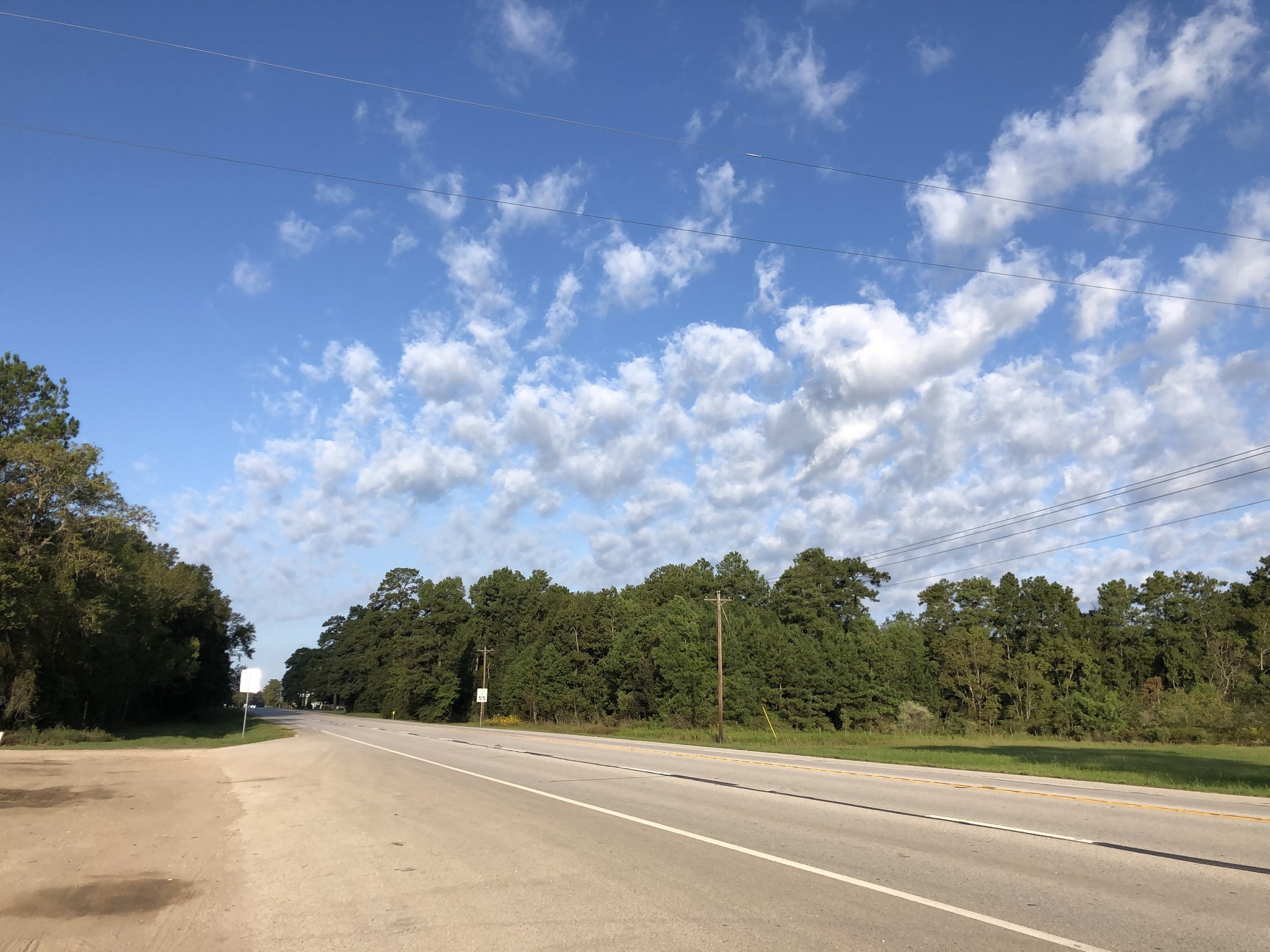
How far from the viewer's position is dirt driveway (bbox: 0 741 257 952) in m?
6.14

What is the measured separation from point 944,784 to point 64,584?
31041mm

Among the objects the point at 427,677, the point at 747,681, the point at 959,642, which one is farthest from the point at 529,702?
the point at 959,642

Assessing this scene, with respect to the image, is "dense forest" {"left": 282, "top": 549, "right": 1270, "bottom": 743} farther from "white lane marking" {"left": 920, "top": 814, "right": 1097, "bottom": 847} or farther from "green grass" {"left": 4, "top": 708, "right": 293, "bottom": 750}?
"white lane marking" {"left": 920, "top": 814, "right": 1097, "bottom": 847}

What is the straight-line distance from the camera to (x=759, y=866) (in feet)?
26.0

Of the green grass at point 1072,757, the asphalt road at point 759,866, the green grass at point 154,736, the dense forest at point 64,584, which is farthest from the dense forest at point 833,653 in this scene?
the asphalt road at point 759,866

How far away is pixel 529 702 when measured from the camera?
251 ft

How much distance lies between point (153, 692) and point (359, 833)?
2494 inches

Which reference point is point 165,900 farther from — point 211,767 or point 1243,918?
point 211,767

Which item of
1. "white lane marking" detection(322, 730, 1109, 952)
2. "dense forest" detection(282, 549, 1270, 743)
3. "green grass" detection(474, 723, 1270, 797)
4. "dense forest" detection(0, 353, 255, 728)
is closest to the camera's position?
"white lane marking" detection(322, 730, 1109, 952)

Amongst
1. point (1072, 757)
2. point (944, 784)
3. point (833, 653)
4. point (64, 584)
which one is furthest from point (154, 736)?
point (833, 653)

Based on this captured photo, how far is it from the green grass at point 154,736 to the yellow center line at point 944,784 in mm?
20458

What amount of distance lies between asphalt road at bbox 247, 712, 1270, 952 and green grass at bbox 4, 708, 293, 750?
71.5ft

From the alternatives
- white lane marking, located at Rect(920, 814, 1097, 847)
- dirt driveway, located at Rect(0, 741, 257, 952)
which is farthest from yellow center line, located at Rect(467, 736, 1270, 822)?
dirt driveway, located at Rect(0, 741, 257, 952)

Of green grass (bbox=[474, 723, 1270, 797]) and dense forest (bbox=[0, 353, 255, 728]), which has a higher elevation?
dense forest (bbox=[0, 353, 255, 728])
